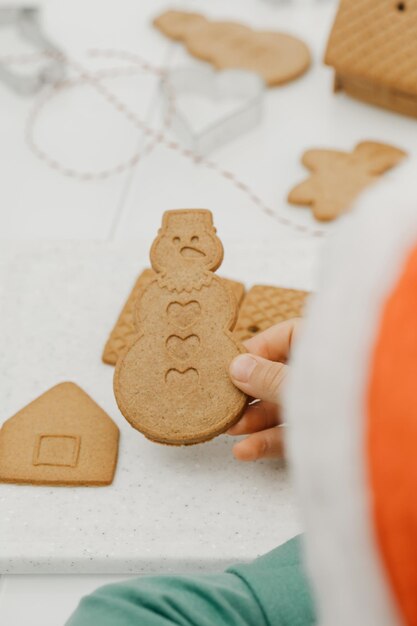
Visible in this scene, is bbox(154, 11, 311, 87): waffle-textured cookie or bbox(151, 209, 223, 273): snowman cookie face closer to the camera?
bbox(151, 209, 223, 273): snowman cookie face

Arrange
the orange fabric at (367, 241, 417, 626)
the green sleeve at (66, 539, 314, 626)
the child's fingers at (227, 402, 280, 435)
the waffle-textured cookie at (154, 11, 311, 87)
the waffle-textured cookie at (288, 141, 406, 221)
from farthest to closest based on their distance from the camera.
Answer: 1. the waffle-textured cookie at (154, 11, 311, 87)
2. the waffle-textured cookie at (288, 141, 406, 221)
3. the child's fingers at (227, 402, 280, 435)
4. the green sleeve at (66, 539, 314, 626)
5. the orange fabric at (367, 241, 417, 626)

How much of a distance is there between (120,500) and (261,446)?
0.38 feet

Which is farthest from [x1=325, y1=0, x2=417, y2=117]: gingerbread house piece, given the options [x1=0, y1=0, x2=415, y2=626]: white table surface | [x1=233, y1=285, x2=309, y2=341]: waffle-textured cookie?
[x1=233, y1=285, x2=309, y2=341]: waffle-textured cookie

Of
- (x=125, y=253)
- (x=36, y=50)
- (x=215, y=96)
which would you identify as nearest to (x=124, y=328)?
(x=125, y=253)

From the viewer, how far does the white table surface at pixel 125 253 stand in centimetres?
59

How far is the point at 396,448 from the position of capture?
27 cm

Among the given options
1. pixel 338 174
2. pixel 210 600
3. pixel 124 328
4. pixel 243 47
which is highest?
pixel 243 47

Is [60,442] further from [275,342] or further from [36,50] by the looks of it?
[36,50]

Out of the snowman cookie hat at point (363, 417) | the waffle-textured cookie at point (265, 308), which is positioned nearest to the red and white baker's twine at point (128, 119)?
the waffle-textured cookie at point (265, 308)

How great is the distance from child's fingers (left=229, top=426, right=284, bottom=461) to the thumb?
4 centimetres

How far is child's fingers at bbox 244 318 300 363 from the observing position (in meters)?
0.62

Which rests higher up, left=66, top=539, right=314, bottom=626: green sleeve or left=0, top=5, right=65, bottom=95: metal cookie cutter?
left=0, top=5, right=65, bottom=95: metal cookie cutter

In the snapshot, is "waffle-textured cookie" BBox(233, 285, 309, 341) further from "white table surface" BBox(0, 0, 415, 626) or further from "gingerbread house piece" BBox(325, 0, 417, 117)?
"gingerbread house piece" BBox(325, 0, 417, 117)

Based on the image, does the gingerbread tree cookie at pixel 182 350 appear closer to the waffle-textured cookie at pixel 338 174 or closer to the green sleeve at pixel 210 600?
the green sleeve at pixel 210 600
